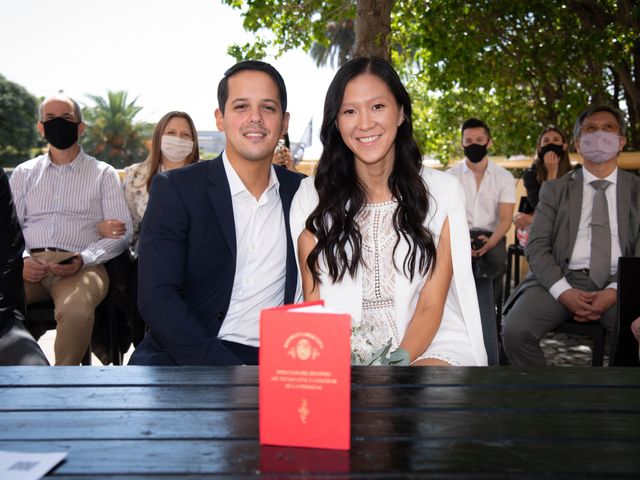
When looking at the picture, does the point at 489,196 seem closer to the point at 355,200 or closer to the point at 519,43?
the point at 519,43

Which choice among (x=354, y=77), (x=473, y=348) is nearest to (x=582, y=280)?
(x=473, y=348)

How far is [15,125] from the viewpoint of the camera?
47.2 meters

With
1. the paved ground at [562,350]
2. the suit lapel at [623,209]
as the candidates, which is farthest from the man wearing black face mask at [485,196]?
the suit lapel at [623,209]

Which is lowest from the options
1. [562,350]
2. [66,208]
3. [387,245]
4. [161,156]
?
[562,350]

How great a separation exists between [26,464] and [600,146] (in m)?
3.94

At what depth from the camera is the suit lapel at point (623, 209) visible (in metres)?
4.07

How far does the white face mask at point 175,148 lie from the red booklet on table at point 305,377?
3.89 metres

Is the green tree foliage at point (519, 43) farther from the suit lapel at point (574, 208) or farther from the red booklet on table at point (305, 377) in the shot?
the red booklet on table at point (305, 377)

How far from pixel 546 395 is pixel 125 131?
158 ft

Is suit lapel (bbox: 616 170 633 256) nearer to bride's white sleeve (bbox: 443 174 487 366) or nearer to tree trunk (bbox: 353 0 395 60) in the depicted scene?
bride's white sleeve (bbox: 443 174 487 366)

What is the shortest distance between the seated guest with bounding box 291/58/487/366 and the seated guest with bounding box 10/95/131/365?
195 centimetres

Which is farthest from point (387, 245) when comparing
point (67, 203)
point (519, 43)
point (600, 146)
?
point (519, 43)

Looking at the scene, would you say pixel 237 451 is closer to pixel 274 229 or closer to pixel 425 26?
pixel 274 229

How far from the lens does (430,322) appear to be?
2.56 m
